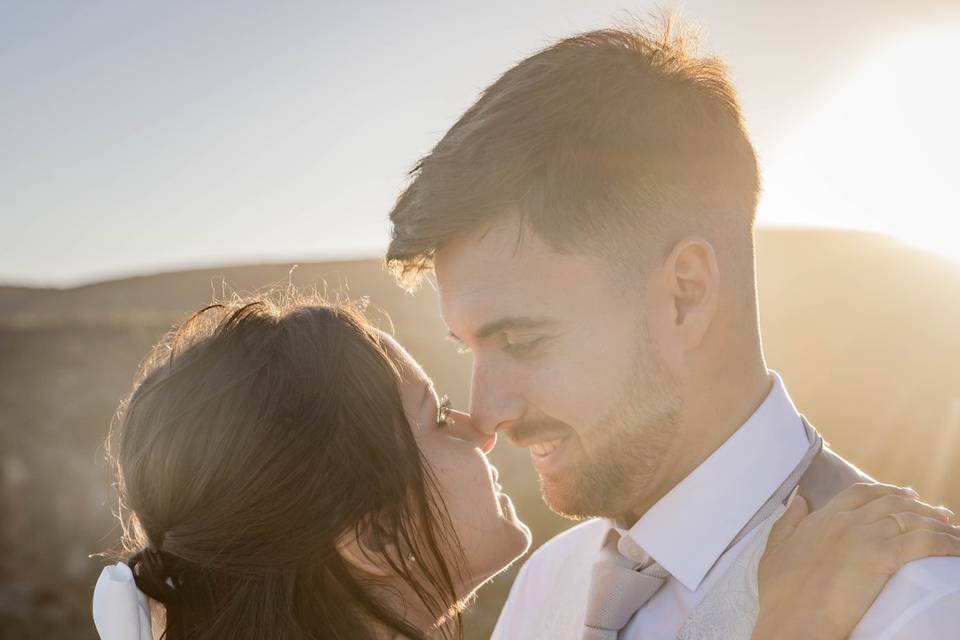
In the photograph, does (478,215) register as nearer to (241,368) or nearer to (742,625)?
(241,368)

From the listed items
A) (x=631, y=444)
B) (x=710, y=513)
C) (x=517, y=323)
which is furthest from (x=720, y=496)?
(x=517, y=323)

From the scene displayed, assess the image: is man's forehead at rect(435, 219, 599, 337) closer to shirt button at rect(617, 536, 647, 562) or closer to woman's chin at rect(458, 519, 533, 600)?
shirt button at rect(617, 536, 647, 562)

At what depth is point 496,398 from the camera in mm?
3271

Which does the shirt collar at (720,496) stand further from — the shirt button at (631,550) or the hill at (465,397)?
the hill at (465,397)

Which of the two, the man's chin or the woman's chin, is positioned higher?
the man's chin

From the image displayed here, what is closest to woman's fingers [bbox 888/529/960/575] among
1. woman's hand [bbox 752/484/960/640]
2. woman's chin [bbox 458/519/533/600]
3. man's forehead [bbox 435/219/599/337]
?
woman's hand [bbox 752/484/960/640]

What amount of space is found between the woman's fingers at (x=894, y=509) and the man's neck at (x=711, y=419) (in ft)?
1.71

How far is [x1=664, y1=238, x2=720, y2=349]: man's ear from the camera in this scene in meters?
3.08

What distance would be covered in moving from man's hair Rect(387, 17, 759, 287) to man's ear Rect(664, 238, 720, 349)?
3.4 inches

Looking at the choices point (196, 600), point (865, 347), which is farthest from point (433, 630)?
point (865, 347)

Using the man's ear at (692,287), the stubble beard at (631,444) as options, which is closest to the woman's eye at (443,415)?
the stubble beard at (631,444)

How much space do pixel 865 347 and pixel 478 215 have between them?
Answer: 18260mm

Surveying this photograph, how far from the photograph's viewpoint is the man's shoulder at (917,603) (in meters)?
2.30

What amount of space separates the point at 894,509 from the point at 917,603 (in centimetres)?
33
